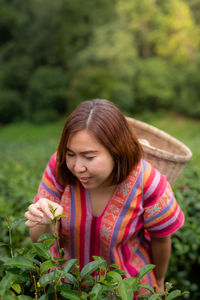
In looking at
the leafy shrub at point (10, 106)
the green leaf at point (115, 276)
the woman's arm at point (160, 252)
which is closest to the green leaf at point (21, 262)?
the green leaf at point (115, 276)

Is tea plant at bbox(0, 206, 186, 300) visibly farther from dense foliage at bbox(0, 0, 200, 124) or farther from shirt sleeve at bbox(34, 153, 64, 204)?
dense foliage at bbox(0, 0, 200, 124)

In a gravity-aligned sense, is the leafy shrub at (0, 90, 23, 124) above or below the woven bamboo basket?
below

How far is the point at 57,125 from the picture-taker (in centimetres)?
2527

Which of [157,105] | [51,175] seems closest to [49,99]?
[157,105]

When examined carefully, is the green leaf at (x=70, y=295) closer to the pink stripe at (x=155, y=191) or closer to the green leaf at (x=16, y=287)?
the green leaf at (x=16, y=287)

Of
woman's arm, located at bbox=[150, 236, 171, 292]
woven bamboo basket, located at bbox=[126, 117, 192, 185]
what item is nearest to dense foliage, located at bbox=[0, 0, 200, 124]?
woven bamboo basket, located at bbox=[126, 117, 192, 185]

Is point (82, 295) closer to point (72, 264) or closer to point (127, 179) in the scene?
point (72, 264)

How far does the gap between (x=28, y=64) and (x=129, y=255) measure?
2979 cm

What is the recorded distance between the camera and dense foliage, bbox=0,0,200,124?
23953mm

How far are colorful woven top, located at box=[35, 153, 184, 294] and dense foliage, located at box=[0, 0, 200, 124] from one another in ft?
69.5

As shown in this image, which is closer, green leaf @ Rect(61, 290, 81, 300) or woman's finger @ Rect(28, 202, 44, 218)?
green leaf @ Rect(61, 290, 81, 300)

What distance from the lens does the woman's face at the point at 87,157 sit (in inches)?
50.8

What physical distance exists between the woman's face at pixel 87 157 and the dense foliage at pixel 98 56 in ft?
70.2

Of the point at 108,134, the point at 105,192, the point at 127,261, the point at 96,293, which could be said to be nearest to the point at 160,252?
the point at 127,261
